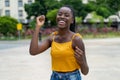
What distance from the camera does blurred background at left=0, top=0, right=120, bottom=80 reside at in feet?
41.0

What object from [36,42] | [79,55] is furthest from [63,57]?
[36,42]

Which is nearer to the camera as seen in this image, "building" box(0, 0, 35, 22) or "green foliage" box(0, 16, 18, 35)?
"green foliage" box(0, 16, 18, 35)

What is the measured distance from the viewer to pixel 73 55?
4309mm

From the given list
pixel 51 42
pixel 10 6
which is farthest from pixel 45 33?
pixel 51 42

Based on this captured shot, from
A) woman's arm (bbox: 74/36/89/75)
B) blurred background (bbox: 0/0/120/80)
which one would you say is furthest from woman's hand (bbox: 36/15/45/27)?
blurred background (bbox: 0/0/120/80)

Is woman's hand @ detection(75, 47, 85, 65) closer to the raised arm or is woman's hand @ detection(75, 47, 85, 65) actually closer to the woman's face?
the woman's face

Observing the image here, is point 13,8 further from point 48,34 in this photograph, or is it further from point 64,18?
point 64,18

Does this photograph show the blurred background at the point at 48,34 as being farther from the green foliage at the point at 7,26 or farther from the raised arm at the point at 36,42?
the raised arm at the point at 36,42

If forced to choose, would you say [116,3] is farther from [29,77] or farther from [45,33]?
[29,77]

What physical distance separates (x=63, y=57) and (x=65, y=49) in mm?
82

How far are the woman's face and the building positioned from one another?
82032 millimetres

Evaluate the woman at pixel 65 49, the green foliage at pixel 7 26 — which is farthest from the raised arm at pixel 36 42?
the green foliage at pixel 7 26

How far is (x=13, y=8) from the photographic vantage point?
Answer: 86.9 m

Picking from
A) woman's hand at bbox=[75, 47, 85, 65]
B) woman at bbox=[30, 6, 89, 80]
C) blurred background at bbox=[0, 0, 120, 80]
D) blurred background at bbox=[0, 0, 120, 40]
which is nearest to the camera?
woman's hand at bbox=[75, 47, 85, 65]
